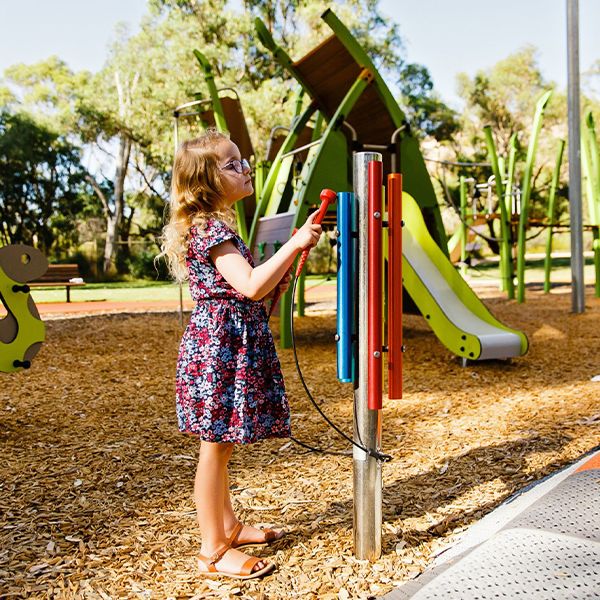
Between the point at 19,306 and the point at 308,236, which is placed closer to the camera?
the point at 308,236

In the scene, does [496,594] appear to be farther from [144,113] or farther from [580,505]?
[144,113]

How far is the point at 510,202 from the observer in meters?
12.1

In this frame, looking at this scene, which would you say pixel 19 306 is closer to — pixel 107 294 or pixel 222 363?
pixel 222 363

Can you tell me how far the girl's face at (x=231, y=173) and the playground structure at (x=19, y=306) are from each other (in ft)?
6.86

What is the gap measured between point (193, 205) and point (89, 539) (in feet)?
4.13

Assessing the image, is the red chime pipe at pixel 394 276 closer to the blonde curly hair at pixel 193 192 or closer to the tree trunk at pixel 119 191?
the blonde curly hair at pixel 193 192

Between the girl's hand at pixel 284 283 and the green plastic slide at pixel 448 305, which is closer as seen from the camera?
the girl's hand at pixel 284 283

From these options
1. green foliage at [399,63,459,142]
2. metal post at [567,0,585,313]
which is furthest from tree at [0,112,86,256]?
metal post at [567,0,585,313]

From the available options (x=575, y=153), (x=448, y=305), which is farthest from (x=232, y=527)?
(x=575, y=153)

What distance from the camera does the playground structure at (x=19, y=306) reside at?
372 centimetres

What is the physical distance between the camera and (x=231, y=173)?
2098 mm

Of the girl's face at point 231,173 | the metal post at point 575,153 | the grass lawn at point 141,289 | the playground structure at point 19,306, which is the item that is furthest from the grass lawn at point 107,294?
the girl's face at point 231,173

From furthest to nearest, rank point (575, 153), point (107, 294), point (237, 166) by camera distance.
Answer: point (107, 294), point (575, 153), point (237, 166)

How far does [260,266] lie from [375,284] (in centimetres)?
37
